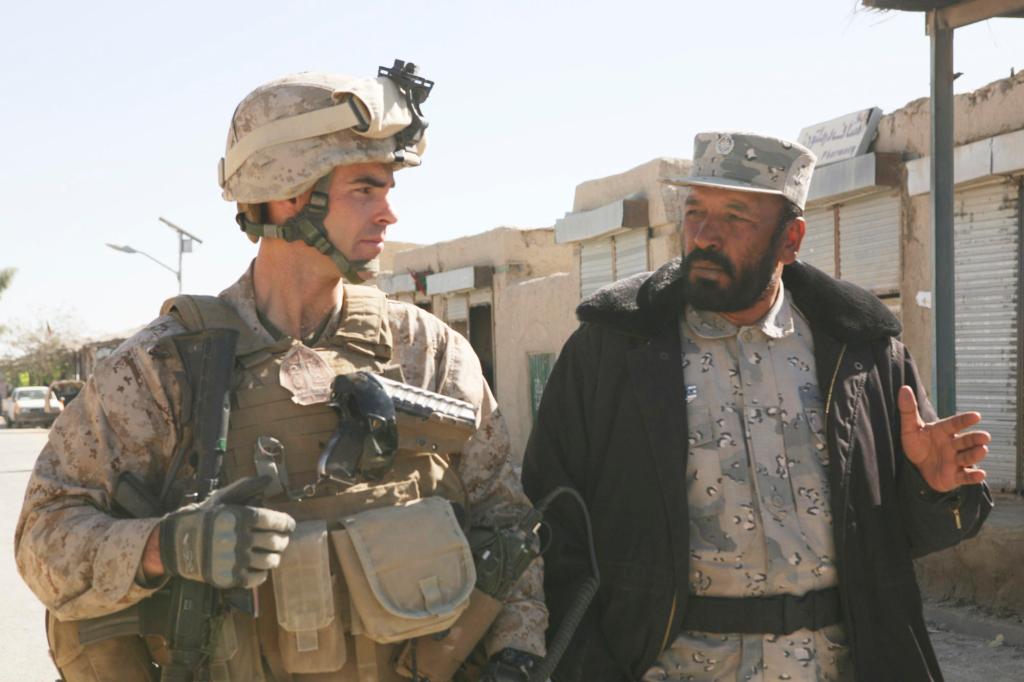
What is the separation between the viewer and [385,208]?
99.3 inches

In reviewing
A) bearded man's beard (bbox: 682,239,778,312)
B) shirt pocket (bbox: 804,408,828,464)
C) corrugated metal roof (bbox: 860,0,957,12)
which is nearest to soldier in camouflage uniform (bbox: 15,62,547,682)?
bearded man's beard (bbox: 682,239,778,312)

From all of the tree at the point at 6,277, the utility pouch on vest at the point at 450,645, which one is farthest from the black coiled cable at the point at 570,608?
the tree at the point at 6,277

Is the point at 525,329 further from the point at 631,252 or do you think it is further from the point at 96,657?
the point at 96,657

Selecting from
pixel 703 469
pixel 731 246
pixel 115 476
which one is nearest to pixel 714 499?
pixel 703 469

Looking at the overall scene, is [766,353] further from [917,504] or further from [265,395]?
[265,395]

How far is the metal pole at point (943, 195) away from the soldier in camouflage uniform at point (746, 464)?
275 centimetres

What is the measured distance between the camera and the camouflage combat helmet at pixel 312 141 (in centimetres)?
246

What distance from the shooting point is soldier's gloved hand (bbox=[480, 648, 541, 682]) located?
7.92 feet

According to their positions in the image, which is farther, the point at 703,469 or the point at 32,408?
the point at 32,408

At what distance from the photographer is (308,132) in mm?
2465

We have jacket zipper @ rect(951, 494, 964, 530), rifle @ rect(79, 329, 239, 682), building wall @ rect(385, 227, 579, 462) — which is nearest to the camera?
rifle @ rect(79, 329, 239, 682)

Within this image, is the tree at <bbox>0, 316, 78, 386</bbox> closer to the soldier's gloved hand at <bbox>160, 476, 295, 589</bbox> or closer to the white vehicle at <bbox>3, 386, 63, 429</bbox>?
the white vehicle at <bbox>3, 386, 63, 429</bbox>

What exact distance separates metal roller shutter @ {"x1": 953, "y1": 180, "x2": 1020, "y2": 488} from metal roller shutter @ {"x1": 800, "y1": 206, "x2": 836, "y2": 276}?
4.25 feet

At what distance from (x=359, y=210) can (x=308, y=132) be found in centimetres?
19
